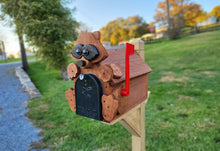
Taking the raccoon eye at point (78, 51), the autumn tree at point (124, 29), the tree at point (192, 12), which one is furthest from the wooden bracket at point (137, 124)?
the tree at point (192, 12)

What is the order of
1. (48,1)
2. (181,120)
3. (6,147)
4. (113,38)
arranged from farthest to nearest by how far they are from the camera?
(113,38), (48,1), (181,120), (6,147)

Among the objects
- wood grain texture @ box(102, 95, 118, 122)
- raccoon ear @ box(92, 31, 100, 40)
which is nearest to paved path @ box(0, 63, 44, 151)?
wood grain texture @ box(102, 95, 118, 122)

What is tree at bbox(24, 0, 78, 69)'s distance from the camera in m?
7.48

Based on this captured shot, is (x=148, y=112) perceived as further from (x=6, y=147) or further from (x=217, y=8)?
(x=217, y=8)

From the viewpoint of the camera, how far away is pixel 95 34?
3.64ft

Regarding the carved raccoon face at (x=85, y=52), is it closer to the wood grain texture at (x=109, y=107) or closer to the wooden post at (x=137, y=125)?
the wood grain texture at (x=109, y=107)

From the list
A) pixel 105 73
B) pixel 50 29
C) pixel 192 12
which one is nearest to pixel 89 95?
pixel 105 73

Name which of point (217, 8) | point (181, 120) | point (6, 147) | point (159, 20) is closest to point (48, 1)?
point (6, 147)

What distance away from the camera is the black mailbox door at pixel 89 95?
1163 millimetres

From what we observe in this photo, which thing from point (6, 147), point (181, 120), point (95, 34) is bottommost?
point (6, 147)

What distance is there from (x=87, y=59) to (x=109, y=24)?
129 ft

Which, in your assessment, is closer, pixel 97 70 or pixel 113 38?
pixel 97 70

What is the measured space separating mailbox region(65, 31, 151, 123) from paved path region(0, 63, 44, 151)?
2750 millimetres

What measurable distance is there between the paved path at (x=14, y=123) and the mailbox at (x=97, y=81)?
2750 mm
